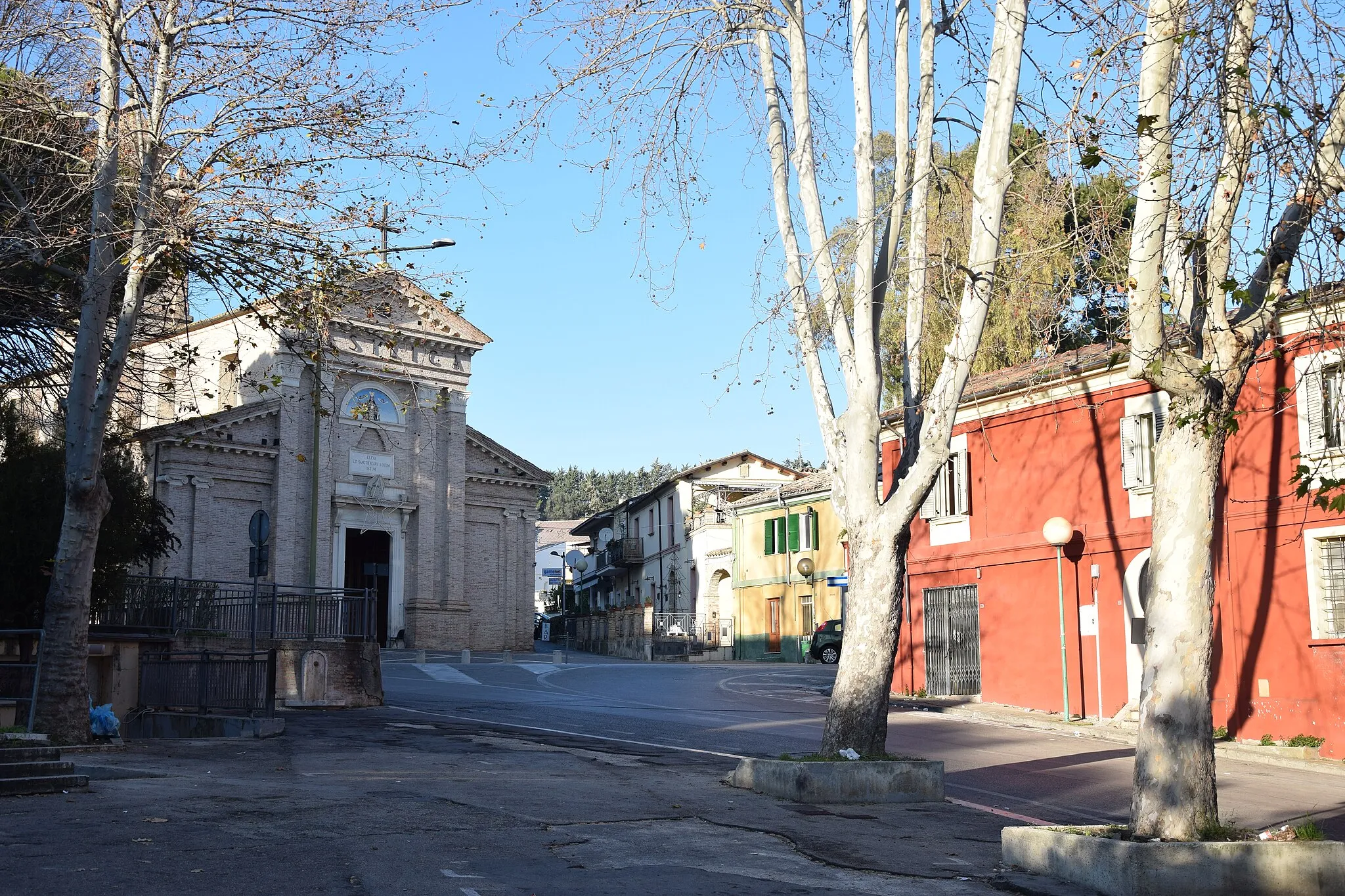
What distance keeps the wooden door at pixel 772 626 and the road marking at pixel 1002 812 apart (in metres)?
38.0

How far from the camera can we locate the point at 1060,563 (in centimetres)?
2081

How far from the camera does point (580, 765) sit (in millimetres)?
13000

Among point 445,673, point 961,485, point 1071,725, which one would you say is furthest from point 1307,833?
point 445,673

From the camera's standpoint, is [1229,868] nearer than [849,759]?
Yes

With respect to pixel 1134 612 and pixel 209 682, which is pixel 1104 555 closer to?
pixel 1134 612

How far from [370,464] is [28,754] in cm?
3643

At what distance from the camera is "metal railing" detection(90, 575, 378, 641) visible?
1983 centimetres

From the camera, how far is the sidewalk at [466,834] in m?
6.78

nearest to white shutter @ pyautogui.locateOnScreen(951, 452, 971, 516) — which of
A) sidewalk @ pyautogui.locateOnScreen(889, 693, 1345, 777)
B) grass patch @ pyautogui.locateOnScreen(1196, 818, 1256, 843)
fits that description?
sidewalk @ pyautogui.locateOnScreen(889, 693, 1345, 777)

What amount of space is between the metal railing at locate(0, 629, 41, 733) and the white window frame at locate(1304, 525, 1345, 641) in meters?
16.0

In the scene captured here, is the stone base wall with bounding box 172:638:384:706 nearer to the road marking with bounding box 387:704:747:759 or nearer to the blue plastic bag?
the road marking with bounding box 387:704:747:759

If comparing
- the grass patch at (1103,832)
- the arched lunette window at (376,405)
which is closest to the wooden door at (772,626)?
the arched lunette window at (376,405)

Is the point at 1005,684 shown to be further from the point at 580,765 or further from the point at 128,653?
the point at 128,653

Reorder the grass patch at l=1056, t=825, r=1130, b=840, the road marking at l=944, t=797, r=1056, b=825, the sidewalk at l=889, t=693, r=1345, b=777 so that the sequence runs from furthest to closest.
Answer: the sidewalk at l=889, t=693, r=1345, b=777 → the road marking at l=944, t=797, r=1056, b=825 → the grass patch at l=1056, t=825, r=1130, b=840
